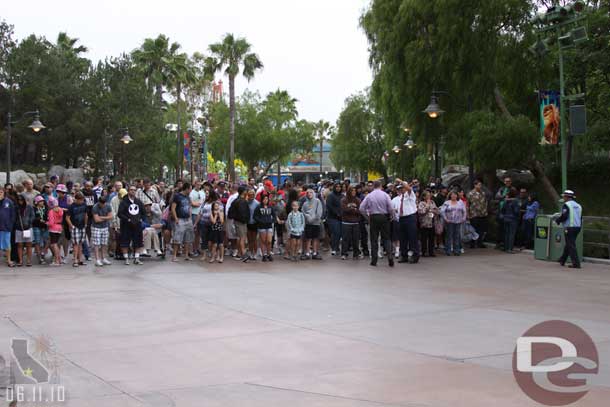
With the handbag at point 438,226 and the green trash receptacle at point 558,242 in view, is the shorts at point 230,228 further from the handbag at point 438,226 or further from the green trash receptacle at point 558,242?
the green trash receptacle at point 558,242

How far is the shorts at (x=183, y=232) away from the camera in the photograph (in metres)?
16.5

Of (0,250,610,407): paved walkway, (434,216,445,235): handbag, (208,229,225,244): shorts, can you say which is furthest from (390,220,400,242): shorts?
(208,229,225,244): shorts

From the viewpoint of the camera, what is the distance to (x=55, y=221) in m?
15.5

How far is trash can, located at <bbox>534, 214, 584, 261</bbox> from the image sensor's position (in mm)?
16250

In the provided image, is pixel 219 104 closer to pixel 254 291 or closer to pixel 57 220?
pixel 57 220

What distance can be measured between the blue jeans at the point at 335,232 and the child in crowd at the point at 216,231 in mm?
2968

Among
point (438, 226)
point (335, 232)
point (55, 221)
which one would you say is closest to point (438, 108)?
point (438, 226)

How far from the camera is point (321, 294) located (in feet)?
38.0

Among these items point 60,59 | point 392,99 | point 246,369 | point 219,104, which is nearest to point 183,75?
point 219,104

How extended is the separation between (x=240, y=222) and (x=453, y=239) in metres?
5.63

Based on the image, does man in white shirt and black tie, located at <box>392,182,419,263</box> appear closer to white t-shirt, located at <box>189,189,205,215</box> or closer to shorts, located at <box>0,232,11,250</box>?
white t-shirt, located at <box>189,189,205,215</box>

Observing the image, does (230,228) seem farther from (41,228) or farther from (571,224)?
(571,224)

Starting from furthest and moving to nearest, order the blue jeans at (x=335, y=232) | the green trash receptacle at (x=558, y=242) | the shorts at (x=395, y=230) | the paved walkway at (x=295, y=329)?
the blue jeans at (x=335, y=232), the shorts at (x=395, y=230), the green trash receptacle at (x=558, y=242), the paved walkway at (x=295, y=329)

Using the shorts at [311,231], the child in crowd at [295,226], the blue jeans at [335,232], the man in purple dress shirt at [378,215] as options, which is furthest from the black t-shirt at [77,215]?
the man in purple dress shirt at [378,215]
